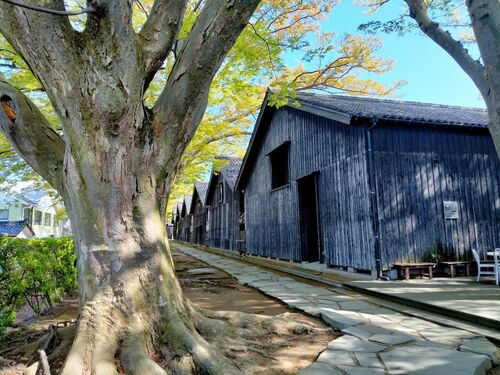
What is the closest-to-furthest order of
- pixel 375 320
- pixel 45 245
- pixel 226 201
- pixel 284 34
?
pixel 375 320
pixel 45 245
pixel 284 34
pixel 226 201

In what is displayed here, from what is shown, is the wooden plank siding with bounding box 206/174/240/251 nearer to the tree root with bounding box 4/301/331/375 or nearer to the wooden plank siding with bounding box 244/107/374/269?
the wooden plank siding with bounding box 244/107/374/269

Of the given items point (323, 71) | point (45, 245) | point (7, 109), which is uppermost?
point (323, 71)

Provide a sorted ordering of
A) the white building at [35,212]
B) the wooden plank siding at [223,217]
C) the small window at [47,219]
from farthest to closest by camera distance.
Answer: the small window at [47,219]
the white building at [35,212]
the wooden plank siding at [223,217]

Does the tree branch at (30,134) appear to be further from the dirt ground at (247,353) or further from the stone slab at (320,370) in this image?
the stone slab at (320,370)

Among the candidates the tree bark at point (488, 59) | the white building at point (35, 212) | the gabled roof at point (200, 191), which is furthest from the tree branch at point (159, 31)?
the white building at point (35, 212)

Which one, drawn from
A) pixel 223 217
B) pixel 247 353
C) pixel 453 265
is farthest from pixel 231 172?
pixel 247 353

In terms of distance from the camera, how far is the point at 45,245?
17.6 ft

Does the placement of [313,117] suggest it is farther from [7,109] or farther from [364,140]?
[7,109]

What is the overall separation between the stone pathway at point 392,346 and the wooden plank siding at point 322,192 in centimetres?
308

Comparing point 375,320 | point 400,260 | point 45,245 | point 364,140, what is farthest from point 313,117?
point 45,245

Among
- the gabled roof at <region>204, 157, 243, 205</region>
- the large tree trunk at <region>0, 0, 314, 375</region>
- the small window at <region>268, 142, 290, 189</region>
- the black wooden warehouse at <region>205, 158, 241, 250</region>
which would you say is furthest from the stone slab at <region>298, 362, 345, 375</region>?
the black wooden warehouse at <region>205, 158, 241, 250</region>

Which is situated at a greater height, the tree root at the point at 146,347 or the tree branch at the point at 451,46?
the tree branch at the point at 451,46

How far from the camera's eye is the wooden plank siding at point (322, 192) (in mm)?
8039

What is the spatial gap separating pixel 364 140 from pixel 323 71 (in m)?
11.2
